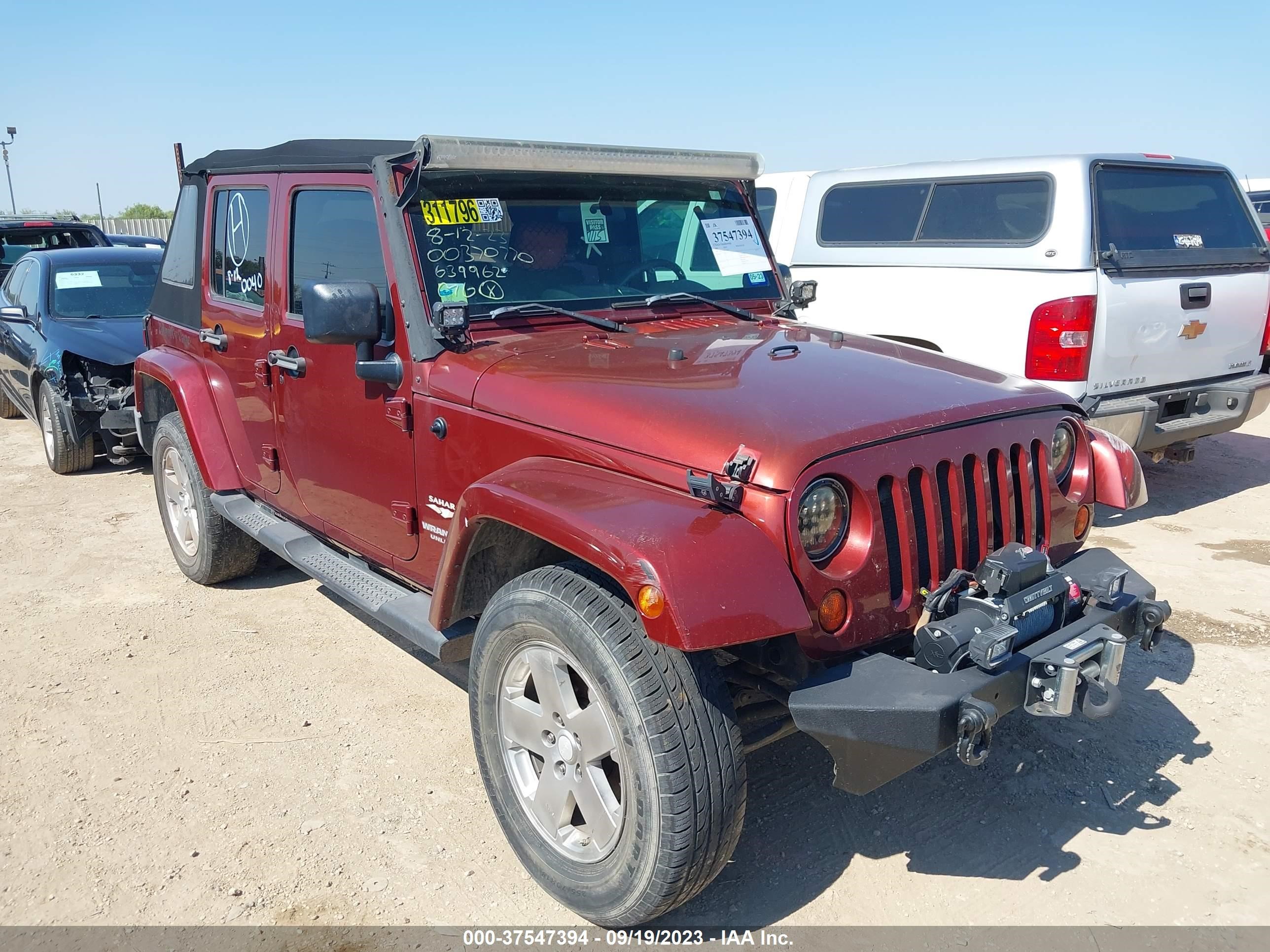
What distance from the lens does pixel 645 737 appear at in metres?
2.33

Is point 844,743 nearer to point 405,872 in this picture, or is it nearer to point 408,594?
point 405,872

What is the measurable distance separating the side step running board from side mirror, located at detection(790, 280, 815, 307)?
1.96 meters

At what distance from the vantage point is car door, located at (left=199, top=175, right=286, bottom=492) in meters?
4.16

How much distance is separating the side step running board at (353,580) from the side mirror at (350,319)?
2.44ft

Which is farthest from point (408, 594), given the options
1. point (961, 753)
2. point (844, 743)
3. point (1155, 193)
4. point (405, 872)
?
point (1155, 193)

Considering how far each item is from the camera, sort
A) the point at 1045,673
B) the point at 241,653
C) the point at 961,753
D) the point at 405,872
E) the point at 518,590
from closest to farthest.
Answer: the point at 961,753 → the point at 1045,673 → the point at 518,590 → the point at 405,872 → the point at 241,653

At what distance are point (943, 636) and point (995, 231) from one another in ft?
15.0

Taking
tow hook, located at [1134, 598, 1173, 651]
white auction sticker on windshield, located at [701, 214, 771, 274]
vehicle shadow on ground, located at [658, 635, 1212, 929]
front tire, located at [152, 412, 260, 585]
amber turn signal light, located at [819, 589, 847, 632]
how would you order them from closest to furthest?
amber turn signal light, located at [819, 589, 847, 632] < tow hook, located at [1134, 598, 1173, 651] < vehicle shadow on ground, located at [658, 635, 1212, 929] < white auction sticker on windshield, located at [701, 214, 771, 274] < front tire, located at [152, 412, 260, 585]

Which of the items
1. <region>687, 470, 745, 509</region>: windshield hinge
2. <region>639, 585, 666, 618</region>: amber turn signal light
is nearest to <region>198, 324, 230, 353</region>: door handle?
<region>687, 470, 745, 509</region>: windshield hinge

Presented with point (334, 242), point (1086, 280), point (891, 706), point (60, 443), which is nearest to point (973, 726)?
point (891, 706)

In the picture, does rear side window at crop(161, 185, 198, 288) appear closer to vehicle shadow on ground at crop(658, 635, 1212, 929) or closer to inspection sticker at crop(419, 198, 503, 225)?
inspection sticker at crop(419, 198, 503, 225)

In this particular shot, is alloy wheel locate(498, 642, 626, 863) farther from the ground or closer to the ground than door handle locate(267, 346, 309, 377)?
closer to the ground

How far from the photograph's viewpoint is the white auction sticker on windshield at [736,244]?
4.07 m

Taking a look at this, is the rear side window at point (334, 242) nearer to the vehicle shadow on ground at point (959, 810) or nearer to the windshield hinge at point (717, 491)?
the windshield hinge at point (717, 491)
